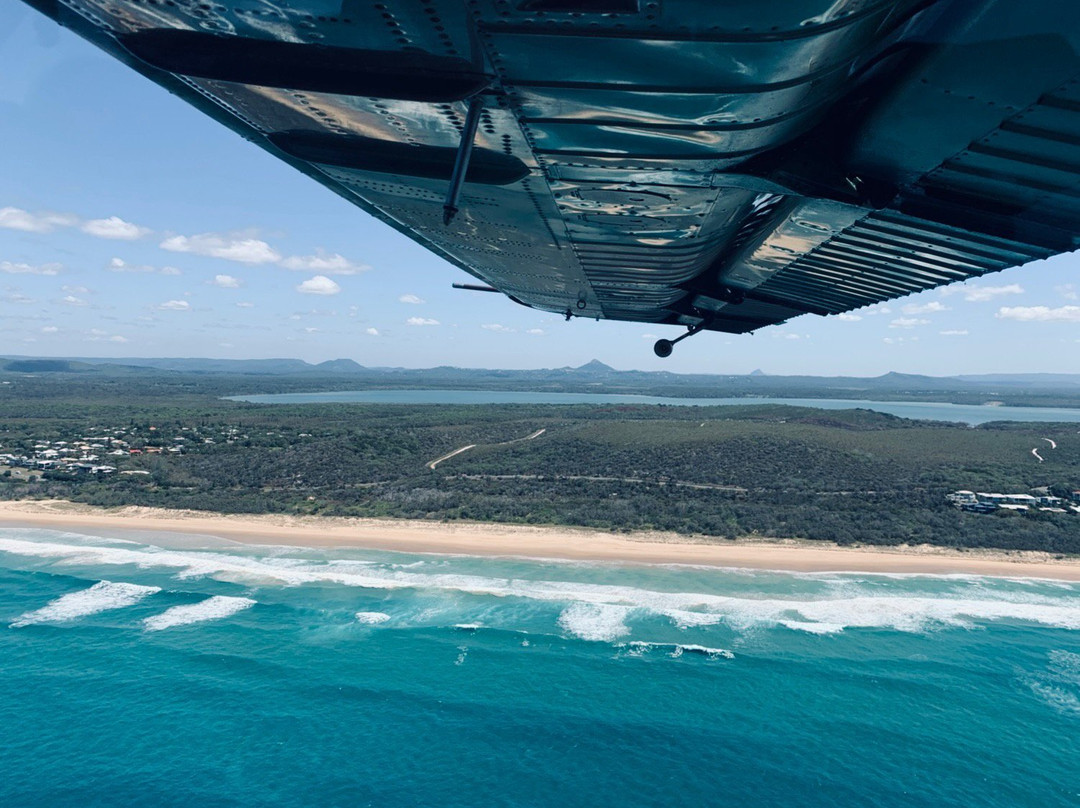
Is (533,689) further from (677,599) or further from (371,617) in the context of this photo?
(677,599)

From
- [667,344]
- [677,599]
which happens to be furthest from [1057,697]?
[667,344]

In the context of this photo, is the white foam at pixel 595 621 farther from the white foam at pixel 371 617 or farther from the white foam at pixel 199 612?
the white foam at pixel 199 612

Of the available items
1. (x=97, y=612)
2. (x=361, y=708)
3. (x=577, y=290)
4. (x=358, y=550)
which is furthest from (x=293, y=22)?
(x=358, y=550)

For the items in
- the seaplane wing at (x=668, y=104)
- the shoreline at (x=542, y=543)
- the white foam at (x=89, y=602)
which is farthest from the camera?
the shoreline at (x=542, y=543)

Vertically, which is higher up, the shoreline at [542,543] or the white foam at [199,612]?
the shoreline at [542,543]

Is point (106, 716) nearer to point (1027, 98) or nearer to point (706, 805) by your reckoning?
point (706, 805)

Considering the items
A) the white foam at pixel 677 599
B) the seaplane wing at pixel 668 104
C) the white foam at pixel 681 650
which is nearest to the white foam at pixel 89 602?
the white foam at pixel 677 599
